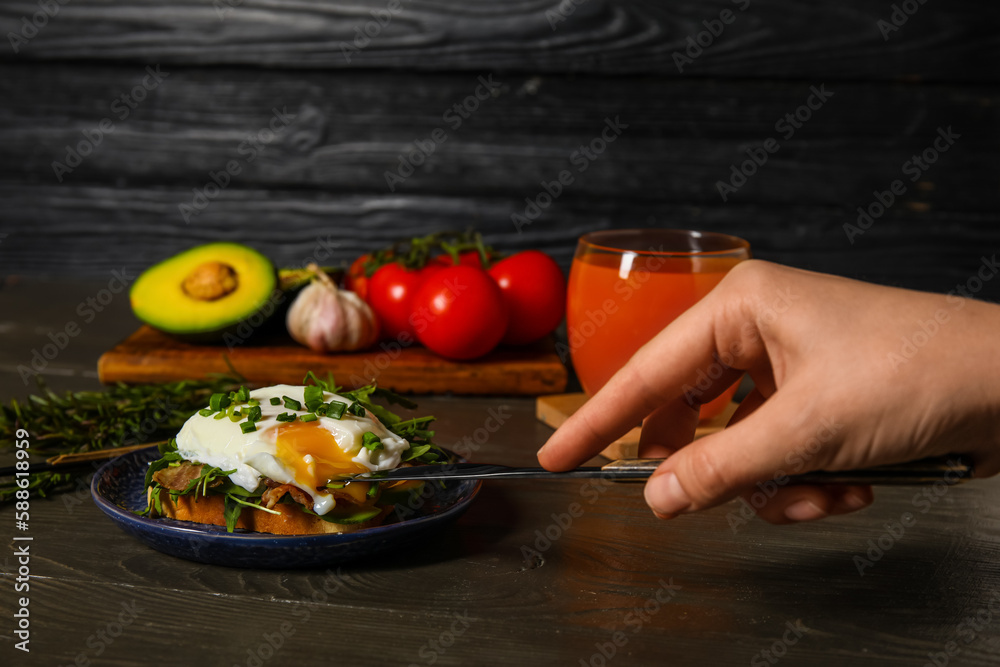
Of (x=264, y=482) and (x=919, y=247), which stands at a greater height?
(x=264, y=482)

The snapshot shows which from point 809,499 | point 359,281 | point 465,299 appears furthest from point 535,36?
point 809,499

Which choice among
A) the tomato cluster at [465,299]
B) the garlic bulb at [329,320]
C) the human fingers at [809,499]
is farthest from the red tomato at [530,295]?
the human fingers at [809,499]

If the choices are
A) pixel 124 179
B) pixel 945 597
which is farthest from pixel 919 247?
pixel 124 179

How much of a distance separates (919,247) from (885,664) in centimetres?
189

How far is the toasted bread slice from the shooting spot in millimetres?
707

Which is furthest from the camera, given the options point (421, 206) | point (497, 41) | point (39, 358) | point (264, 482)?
point (421, 206)

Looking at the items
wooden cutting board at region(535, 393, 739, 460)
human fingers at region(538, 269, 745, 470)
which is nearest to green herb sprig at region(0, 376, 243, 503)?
wooden cutting board at region(535, 393, 739, 460)

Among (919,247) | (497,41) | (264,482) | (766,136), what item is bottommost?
(919,247)

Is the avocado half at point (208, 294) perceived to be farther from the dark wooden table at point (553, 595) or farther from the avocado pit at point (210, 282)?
the dark wooden table at point (553, 595)

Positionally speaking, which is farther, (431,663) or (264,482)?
(264,482)

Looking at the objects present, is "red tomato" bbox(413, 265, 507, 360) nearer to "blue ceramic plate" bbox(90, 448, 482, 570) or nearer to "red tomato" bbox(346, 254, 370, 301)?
"red tomato" bbox(346, 254, 370, 301)

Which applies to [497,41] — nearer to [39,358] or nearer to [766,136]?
[766,136]

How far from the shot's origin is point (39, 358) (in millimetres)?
1408

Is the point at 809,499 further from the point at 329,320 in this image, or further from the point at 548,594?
the point at 329,320
